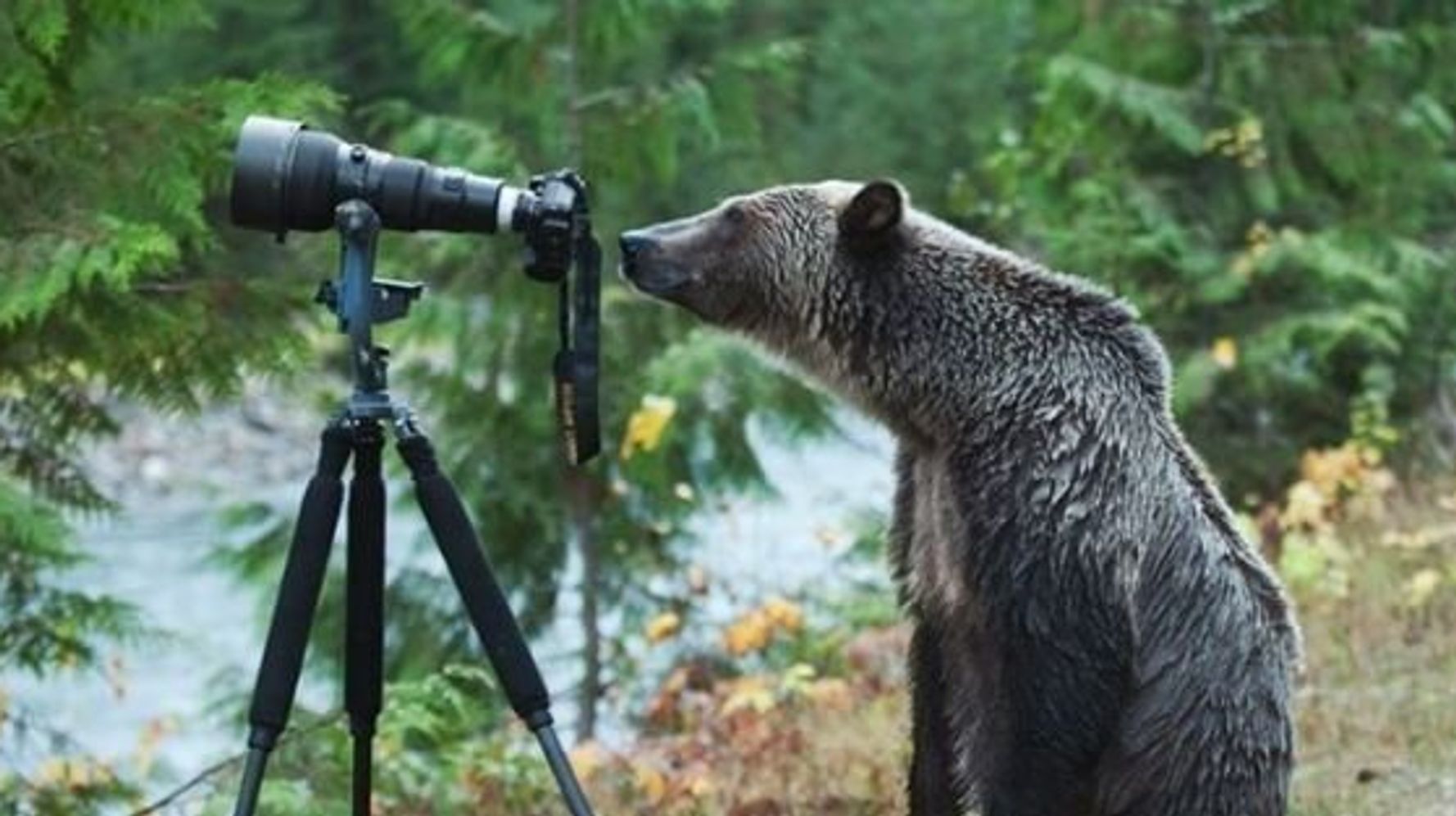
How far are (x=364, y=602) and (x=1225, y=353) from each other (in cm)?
700

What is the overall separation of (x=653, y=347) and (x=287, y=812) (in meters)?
4.68

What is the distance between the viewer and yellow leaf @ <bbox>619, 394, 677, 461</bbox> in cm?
932

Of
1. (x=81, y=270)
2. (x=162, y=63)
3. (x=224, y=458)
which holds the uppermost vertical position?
(x=81, y=270)

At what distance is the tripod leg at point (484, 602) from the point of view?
4.87 metres

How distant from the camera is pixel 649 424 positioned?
9.33 m

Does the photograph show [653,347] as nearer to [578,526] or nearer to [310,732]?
[578,526]

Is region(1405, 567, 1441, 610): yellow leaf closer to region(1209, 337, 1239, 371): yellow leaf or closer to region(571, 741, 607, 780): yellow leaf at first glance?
region(1209, 337, 1239, 371): yellow leaf

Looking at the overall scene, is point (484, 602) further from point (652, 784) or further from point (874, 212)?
point (652, 784)

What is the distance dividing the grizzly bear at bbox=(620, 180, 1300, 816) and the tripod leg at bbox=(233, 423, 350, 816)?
993 mm

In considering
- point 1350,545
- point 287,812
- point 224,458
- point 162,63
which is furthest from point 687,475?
point 162,63

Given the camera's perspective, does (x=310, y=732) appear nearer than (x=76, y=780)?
Yes

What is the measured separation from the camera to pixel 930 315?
5332mm

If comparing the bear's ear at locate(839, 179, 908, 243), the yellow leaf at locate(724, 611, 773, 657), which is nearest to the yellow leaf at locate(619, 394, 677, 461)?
the yellow leaf at locate(724, 611, 773, 657)

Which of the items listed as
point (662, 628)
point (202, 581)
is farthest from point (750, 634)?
point (202, 581)
